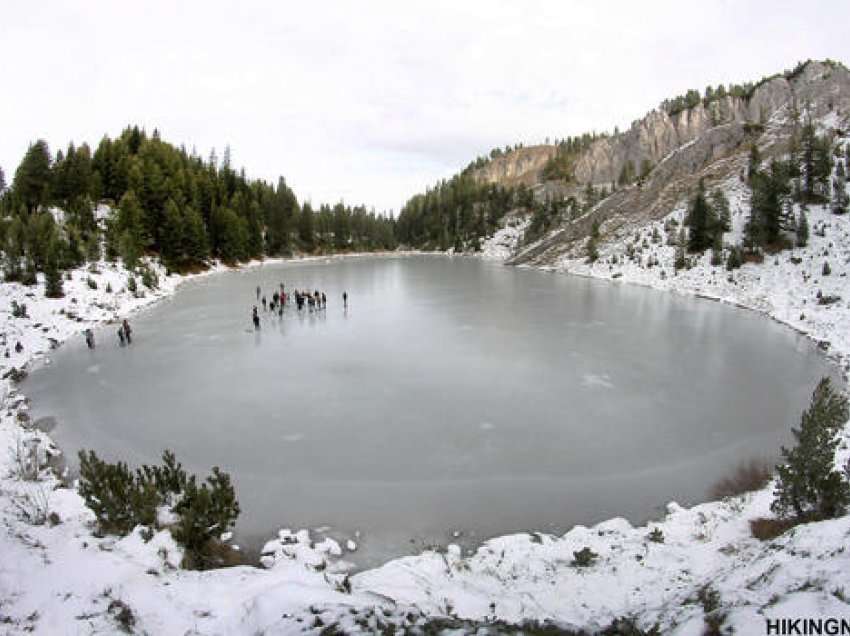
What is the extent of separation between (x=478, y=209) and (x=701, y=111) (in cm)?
6708

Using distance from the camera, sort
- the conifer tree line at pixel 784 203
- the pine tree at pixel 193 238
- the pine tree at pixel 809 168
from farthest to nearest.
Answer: the pine tree at pixel 193 238 → the pine tree at pixel 809 168 → the conifer tree line at pixel 784 203

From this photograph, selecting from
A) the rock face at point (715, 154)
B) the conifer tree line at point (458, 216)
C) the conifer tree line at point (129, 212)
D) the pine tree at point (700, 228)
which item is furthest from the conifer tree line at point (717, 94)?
the conifer tree line at point (129, 212)

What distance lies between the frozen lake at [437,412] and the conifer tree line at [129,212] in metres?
13.8

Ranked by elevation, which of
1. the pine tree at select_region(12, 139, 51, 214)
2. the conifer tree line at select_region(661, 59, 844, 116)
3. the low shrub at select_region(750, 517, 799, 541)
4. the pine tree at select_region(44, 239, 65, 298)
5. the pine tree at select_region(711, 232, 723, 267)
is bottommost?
the low shrub at select_region(750, 517, 799, 541)

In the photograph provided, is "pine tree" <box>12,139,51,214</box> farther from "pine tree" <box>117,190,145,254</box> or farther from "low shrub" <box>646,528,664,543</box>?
"low shrub" <box>646,528,664,543</box>

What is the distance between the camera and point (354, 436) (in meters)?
13.7

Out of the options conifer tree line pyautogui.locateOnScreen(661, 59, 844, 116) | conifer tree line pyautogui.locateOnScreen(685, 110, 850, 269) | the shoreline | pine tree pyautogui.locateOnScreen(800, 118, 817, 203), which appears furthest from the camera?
conifer tree line pyautogui.locateOnScreen(661, 59, 844, 116)

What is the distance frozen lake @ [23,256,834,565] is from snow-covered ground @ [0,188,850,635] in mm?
942

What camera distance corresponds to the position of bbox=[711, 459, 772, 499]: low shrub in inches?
438

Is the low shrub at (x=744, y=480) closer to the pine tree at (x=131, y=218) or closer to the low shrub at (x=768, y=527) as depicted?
the low shrub at (x=768, y=527)

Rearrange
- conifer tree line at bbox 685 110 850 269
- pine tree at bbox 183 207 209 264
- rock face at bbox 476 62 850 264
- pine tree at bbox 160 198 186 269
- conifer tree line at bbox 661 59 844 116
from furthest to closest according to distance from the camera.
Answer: conifer tree line at bbox 661 59 844 116 < rock face at bbox 476 62 850 264 < pine tree at bbox 183 207 209 264 < pine tree at bbox 160 198 186 269 < conifer tree line at bbox 685 110 850 269

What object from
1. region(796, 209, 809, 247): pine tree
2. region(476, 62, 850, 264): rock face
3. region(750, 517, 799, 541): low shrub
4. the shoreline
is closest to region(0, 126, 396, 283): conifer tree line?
the shoreline

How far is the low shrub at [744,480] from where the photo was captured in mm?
11134

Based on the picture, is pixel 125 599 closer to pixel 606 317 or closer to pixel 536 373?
pixel 536 373
